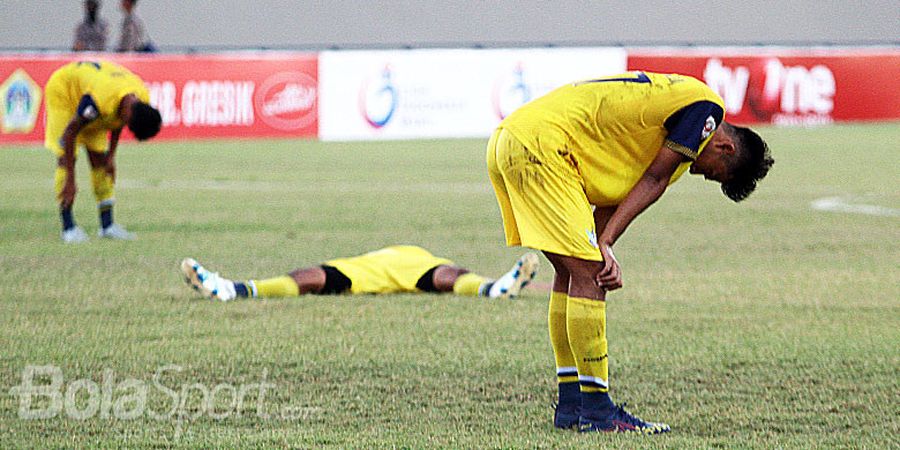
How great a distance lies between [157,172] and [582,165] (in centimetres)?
1438

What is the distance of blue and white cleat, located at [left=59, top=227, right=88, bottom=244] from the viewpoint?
10.6 meters

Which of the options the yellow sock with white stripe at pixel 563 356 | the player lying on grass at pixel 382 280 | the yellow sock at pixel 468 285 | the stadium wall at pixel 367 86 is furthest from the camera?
the stadium wall at pixel 367 86

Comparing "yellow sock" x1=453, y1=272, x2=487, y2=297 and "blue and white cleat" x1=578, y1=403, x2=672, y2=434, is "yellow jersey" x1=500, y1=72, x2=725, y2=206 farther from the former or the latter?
"yellow sock" x1=453, y1=272, x2=487, y2=297

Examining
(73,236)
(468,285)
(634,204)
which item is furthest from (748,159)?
(73,236)

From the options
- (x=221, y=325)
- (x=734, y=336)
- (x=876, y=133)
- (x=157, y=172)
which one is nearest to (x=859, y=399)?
(x=734, y=336)

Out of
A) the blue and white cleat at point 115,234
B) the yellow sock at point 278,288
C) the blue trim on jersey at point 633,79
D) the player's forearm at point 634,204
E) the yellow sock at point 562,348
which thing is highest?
the blue trim on jersey at point 633,79

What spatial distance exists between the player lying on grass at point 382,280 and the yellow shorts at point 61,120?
3.19 meters

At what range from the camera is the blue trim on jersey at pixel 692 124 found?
4.61m

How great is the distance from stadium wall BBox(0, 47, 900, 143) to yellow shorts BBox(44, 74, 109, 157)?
41.2 ft

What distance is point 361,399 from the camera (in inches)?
205

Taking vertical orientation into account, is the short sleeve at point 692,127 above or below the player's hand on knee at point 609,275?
above

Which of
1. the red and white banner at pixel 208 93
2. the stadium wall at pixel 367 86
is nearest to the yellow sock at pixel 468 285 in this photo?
the red and white banner at pixel 208 93

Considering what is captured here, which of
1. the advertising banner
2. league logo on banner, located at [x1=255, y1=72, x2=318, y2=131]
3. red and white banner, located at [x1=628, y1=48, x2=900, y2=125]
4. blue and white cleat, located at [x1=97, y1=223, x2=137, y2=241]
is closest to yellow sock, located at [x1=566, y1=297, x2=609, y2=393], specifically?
blue and white cleat, located at [x1=97, y1=223, x2=137, y2=241]

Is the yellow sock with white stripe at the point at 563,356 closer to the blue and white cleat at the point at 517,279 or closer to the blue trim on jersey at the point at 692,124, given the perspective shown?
the blue trim on jersey at the point at 692,124
